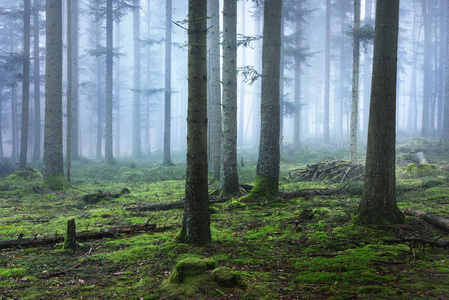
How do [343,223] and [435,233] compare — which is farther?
[343,223]

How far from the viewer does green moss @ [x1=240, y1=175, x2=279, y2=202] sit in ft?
29.2

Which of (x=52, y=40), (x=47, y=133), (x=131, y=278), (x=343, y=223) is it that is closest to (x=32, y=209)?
(x=47, y=133)

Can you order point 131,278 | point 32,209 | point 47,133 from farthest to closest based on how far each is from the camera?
point 47,133
point 32,209
point 131,278

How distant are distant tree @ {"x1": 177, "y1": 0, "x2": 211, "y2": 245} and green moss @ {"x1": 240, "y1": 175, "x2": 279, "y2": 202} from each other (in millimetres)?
3848

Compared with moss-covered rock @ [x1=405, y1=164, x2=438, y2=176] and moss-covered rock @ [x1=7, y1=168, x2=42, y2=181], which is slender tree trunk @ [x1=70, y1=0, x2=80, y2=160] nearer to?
moss-covered rock @ [x1=7, y1=168, x2=42, y2=181]

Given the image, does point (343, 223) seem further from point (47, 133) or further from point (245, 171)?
point (47, 133)

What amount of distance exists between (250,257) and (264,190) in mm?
4253

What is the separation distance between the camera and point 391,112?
588cm

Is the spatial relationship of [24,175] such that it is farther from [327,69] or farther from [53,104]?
[327,69]

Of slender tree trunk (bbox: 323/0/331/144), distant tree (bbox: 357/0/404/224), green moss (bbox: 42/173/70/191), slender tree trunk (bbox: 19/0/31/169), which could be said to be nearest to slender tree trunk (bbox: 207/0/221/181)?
green moss (bbox: 42/173/70/191)

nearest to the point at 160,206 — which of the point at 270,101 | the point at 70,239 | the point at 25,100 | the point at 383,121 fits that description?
the point at 70,239

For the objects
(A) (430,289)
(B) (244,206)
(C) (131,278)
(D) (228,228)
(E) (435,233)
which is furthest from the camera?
(B) (244,206)

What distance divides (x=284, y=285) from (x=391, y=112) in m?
4.01

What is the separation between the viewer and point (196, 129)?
5.06 m
